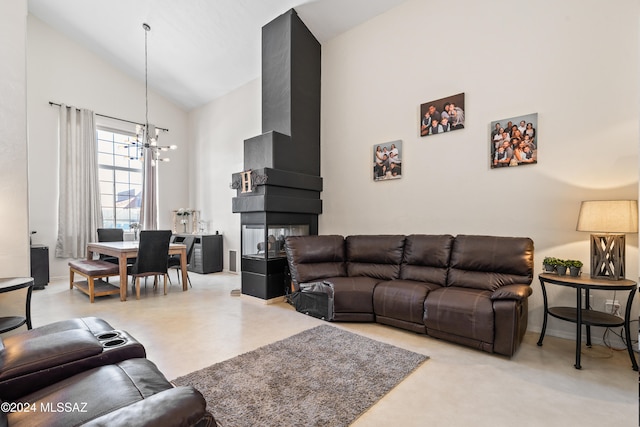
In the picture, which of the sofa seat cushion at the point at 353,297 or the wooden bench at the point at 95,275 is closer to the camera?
the sofa seat cushion at the point at 353,297

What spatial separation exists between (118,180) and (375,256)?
6145 mm

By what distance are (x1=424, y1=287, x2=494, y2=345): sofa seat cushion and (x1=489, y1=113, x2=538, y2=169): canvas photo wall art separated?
1.48 meters

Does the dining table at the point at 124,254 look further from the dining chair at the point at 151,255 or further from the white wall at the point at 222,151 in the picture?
the white wall at the point at 222,151

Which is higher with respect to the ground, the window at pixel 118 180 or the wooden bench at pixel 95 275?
the window at pixel 118 180

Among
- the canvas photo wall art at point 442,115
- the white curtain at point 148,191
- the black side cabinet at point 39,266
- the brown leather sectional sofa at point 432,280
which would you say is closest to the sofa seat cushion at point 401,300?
the brown leather sectional sofa at point 432,280

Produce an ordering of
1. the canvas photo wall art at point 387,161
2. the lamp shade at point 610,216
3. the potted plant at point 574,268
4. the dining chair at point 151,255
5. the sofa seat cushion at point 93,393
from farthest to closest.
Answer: the dining chair at point 151,255 → the canvas photo wall art at point 387,161 → the potted plant at point 574,268 → the lamp shade at point 610,216 → the sofa seat cushion at point 93,393

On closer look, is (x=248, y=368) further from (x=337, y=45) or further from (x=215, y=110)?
(x=215, y=110)

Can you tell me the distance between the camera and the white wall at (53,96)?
563 cm

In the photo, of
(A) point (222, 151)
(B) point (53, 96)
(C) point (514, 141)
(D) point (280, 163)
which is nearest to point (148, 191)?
(A) point (222, 151)

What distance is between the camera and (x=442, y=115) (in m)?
3.83

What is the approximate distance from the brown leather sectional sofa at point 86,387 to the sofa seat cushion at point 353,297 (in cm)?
218

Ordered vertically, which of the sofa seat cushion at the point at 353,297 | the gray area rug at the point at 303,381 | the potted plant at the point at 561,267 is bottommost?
the gray area rug at the point at 303,381

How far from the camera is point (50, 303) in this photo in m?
4.15

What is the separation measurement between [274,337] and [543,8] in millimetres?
4313
